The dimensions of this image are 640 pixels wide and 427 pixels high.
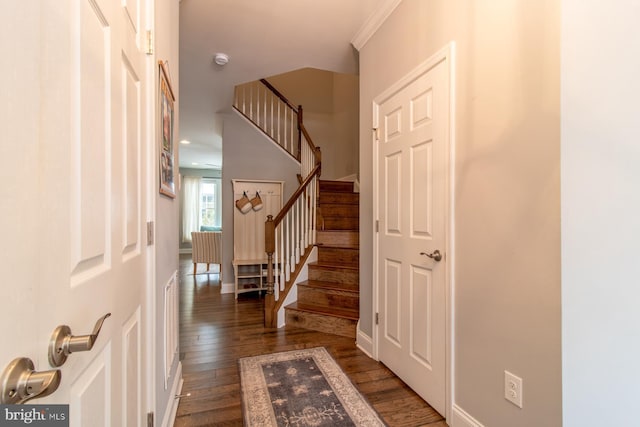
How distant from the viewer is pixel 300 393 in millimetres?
1944

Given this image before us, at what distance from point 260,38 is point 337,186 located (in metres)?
2.15

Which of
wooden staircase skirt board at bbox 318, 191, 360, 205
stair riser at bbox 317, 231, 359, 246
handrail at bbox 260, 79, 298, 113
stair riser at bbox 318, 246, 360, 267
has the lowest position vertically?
stair riser at bbox 318, 246, 360, 267

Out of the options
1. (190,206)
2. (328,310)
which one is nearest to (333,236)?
(328,310)

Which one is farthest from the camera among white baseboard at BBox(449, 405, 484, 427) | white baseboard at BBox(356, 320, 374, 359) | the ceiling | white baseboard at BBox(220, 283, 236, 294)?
white baseboard at BBox(220, 283, 236, 294)

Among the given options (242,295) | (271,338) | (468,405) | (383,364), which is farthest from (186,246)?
(468,405)

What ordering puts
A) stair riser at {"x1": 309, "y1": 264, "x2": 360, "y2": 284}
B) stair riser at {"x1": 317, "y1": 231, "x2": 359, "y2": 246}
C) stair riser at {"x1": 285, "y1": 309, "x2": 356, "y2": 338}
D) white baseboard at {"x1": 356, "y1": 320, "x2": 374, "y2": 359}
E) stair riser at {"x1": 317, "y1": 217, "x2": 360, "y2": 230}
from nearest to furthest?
white baseboard at {"x1": 356, "y1": 320, "x2": 374, "y2": 359} < stair riser at {"x1": 285, "y1": 309, "x2": 356, "y2": 338} < stair riser at {"x1": 309, "y1": 264, "x2": 360, "y2": 284} < stair riser at {"x1": 317, "y1": 231, "x2": 359, "y2": 246} < stair riser at {"x1": 317, "y1": 217, "x2": 360, "y2": 230}

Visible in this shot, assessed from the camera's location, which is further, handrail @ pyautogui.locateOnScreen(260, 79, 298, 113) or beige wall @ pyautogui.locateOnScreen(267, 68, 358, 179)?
beige wall @ pyautogui.locateOnScreen(267, 68, 358, 179)

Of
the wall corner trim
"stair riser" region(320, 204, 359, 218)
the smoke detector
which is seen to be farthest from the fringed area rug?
the smoke detector

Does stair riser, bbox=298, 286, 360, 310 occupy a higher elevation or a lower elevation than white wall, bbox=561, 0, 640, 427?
lower

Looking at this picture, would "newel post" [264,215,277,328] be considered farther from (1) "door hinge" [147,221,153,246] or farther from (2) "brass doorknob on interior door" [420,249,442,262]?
(1) "door hinge" [147,221,153,246]

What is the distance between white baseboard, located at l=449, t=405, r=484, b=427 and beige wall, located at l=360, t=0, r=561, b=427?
31mm

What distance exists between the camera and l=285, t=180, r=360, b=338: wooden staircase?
9.83 ft

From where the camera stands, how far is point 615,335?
111 cm

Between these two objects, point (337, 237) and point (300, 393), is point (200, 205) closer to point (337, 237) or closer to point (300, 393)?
point (337, 237)
